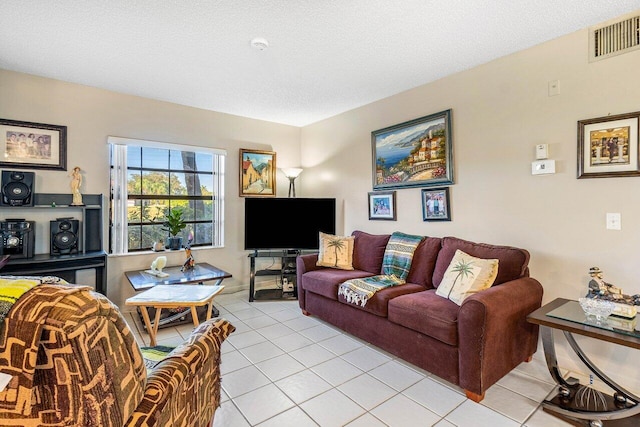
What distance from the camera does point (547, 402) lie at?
1932 mm

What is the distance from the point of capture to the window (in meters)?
3.62

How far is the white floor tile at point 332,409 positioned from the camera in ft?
5.99

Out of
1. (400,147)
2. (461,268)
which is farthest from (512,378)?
(400,147)

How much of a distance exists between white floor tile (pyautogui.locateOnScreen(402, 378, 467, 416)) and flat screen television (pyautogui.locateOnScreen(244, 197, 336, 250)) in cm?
222

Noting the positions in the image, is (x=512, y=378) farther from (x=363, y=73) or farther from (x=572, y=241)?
(x=363, y=73)

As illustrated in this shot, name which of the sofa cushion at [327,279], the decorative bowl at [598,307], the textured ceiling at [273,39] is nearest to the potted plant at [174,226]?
the textured ceiling at [273,39]

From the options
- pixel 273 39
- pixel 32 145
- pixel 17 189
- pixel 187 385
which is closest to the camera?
pixel 187 385

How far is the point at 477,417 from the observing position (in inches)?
72.7

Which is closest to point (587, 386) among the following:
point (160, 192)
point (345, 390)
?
point (345, 390)

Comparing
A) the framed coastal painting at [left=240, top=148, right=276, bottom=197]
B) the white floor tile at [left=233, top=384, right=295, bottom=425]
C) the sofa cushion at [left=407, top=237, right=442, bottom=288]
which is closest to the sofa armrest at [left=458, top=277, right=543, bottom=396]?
the sofa cushion at [left=407, top=237, right=442, bottom=288]

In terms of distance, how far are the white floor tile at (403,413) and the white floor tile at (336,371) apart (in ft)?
1.17

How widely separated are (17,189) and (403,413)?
146 inches

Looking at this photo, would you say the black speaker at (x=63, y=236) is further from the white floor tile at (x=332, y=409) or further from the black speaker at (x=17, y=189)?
the white floor tile at (x=332, y=409)

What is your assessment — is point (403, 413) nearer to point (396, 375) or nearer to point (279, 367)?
point (396, 375)
